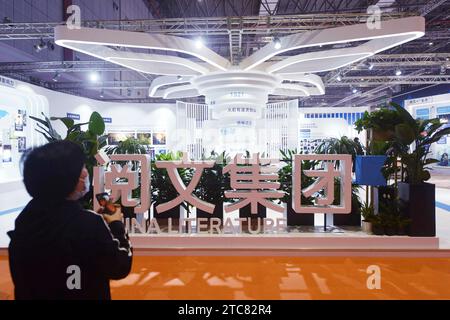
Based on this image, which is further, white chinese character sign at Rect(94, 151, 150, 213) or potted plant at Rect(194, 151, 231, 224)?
potted plant at Rect(194, 151, 231, 224)

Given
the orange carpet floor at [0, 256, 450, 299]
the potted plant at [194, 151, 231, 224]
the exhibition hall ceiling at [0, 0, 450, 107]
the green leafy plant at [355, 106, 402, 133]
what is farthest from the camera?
the exhibition hall ceiling at [0, 0, 450, 107]

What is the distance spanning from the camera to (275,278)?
3156 mm

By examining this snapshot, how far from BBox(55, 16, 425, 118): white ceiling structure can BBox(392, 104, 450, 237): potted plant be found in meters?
1.50

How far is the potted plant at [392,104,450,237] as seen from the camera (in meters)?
3.87

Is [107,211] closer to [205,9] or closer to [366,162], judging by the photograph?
[366,162]

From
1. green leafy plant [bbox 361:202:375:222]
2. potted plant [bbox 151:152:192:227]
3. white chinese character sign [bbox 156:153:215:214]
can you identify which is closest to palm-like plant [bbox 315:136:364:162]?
green leafy plant [bbox 361:202:375:222]

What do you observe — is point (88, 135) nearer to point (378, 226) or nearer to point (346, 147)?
point (346, 147)

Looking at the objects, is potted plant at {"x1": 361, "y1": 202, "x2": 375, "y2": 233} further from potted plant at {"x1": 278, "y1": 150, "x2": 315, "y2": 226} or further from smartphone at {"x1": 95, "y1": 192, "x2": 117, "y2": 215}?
smartphone at {"x1": 95, "y1": 192, "x2": 117, "y2": 215}

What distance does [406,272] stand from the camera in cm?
332

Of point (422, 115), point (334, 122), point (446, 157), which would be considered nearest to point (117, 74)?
point (334, 122)

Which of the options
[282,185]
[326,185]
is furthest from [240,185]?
[326,185]

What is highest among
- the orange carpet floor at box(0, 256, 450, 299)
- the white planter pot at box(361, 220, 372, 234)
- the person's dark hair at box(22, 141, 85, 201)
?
the person's dark hair at box(22, 141, 85, 201)
